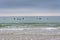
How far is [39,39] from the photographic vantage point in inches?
605

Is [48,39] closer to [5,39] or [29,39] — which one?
[29,39]

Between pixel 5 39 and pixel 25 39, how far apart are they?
174 cm

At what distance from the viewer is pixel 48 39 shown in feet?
49.8

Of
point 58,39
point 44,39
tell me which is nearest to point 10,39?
point 44,39

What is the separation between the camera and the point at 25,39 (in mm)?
15086

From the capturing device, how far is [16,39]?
15.2 metres

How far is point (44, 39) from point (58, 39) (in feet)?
4.00

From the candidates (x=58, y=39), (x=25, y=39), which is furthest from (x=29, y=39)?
(x=58, y=39)

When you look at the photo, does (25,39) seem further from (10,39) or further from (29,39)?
(10,39)

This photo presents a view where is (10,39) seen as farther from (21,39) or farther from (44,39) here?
(44,39)

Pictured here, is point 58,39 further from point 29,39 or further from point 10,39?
point 10,39

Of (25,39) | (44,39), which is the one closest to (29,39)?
(25,39)

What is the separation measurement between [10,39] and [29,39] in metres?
1.67

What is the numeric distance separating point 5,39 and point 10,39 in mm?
430
